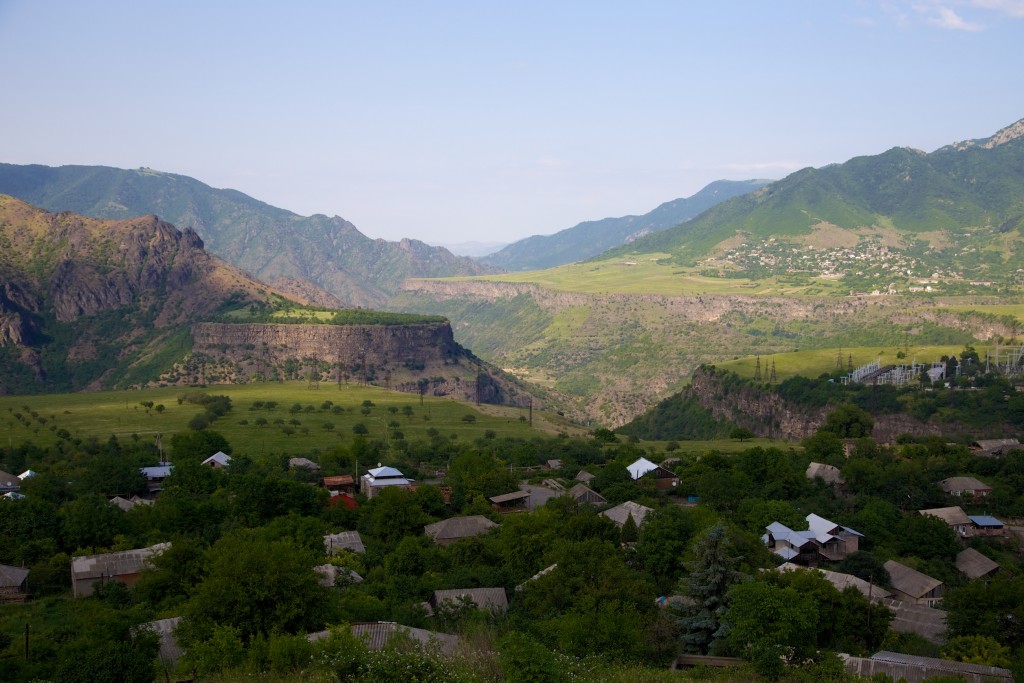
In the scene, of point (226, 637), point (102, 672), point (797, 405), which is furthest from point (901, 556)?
point (797, 405)

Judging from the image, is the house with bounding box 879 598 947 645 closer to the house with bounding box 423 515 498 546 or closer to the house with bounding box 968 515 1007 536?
the house with bounding box 968 515 1007 536

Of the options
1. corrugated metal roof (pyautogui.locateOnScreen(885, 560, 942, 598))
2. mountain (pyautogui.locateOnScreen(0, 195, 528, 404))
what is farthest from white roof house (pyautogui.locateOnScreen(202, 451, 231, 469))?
mountain (pyautogui.locateOnScreen(0, 195, 528, 404))

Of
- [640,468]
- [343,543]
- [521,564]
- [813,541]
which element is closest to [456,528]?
[343,543]

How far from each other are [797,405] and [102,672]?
303 feet

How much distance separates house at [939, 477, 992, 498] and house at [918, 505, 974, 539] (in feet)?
18.1

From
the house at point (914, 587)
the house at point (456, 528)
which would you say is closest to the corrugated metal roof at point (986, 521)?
the house at point (914, 587)

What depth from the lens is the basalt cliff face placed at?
493 ft

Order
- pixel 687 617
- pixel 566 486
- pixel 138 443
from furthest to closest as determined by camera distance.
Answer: pixel 138 443
pixel 566 486
pixel 687 617

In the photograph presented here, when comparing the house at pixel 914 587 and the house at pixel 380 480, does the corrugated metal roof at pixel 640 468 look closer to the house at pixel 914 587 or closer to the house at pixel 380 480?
the house at pixel 380 480

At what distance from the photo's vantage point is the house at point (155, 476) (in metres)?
66.7

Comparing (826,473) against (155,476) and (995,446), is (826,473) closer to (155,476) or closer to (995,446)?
(995,446)

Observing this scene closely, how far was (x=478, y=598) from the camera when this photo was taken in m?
39.9

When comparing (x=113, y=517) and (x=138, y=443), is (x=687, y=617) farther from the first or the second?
(x=138, y=443)

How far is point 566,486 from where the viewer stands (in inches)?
2655
